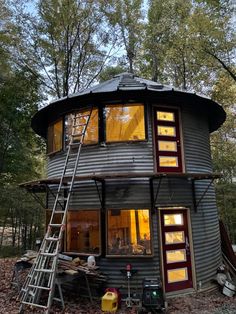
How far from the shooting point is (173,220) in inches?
295

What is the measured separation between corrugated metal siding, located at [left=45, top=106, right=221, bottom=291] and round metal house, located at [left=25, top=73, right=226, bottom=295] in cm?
2

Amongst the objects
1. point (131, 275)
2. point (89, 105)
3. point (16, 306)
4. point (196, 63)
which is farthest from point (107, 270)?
point (196, 63)

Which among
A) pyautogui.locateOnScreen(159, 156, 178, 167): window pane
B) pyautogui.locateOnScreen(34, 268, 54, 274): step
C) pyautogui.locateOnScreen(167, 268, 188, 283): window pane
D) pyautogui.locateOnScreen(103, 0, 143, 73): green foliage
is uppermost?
pyautogui.locateOnScreen(103, 0, 143, 73): green foliage

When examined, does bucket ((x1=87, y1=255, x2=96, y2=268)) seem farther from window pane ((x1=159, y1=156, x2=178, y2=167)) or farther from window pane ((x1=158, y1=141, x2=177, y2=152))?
window pane ((x1=158, y1=141, x2=177, y2=152))

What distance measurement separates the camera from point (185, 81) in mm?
19078

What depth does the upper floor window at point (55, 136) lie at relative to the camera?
8709 mm

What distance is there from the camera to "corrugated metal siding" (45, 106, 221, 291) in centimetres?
695

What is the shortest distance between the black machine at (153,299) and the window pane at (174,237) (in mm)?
1447

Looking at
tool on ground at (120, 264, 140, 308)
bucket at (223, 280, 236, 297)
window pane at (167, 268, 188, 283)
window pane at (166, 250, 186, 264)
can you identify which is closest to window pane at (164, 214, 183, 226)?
window pane at (166, 250, 186, 264)

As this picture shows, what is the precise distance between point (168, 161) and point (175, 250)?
94.0 inches

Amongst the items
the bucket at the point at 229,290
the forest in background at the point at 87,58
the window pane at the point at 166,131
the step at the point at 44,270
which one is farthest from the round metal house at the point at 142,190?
the forest in background at the point at 87,58

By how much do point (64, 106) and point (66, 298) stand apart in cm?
535

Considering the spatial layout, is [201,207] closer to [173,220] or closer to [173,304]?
[173,220]

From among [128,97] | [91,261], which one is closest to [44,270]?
[91,261]
